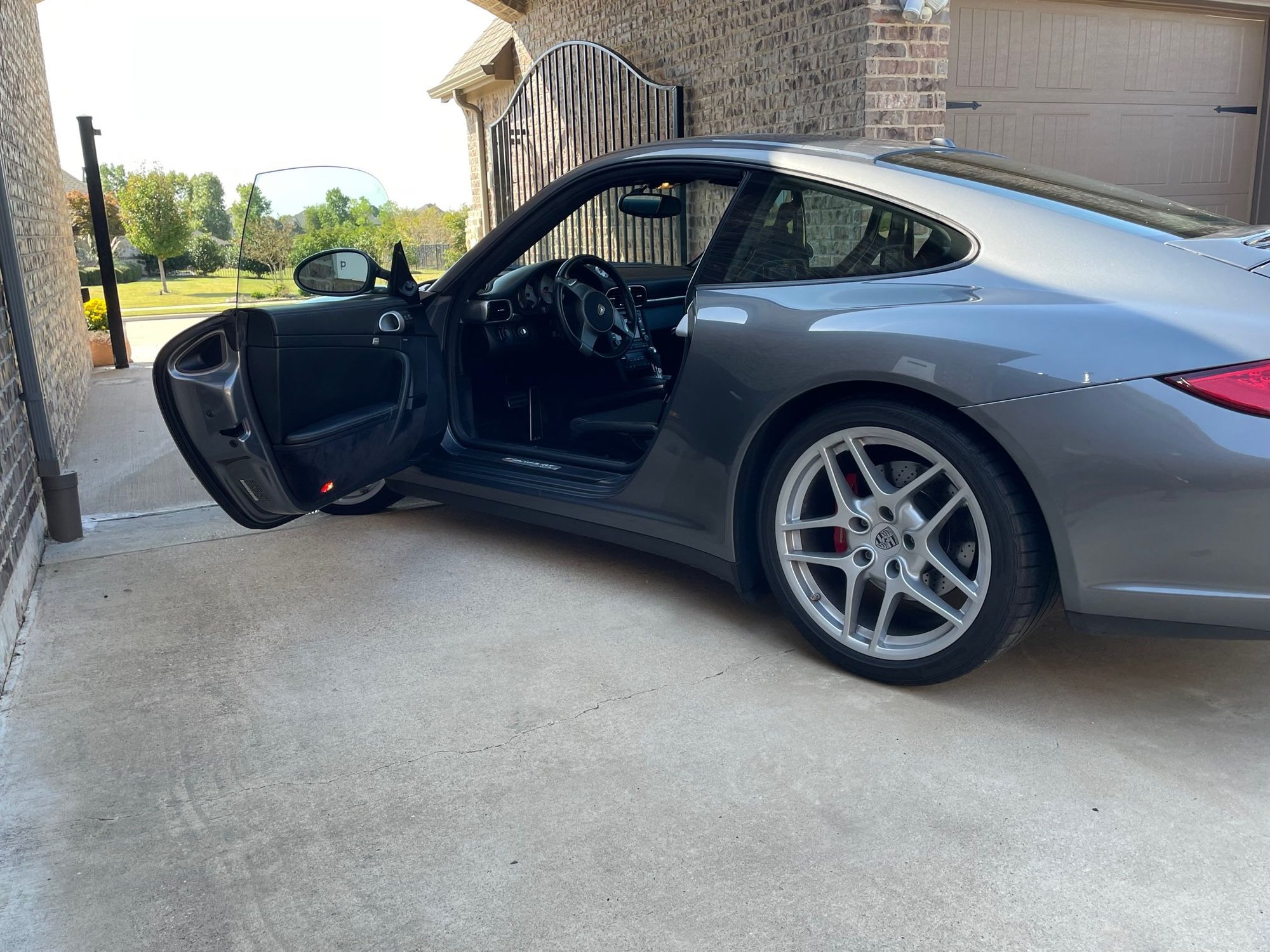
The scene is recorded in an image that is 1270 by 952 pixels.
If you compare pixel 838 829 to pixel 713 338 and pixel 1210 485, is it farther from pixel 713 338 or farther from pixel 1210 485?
pixel 713 338

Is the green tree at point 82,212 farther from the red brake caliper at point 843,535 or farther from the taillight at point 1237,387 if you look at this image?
the taillight at point 1237,387

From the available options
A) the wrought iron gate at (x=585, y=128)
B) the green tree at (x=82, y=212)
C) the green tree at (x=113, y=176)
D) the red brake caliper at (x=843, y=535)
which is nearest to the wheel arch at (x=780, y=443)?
the red brake caliper at (x=843, y=535)

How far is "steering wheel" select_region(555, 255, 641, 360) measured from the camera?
13.6 feet

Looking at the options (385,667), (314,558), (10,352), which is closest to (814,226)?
(385,667)

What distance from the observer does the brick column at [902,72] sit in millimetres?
5484

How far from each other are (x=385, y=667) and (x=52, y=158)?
28.2 ft

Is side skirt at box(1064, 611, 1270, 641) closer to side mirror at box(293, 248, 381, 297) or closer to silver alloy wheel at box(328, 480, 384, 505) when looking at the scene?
side mirror at box(293, 248, 381, 297)

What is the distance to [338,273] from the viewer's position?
11.9ft

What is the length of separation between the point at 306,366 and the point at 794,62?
4.11 m

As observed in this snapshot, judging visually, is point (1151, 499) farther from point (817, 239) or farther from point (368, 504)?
point (368, 504)

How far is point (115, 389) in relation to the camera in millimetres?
8883

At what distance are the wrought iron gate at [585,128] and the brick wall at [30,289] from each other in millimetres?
3892

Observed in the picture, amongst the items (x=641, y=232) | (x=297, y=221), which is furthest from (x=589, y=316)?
(x=641, y=232)

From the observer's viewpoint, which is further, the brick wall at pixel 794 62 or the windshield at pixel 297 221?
the brick wall at pixel 794 62
